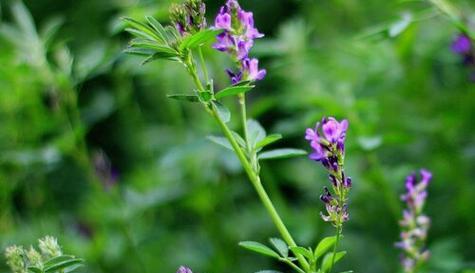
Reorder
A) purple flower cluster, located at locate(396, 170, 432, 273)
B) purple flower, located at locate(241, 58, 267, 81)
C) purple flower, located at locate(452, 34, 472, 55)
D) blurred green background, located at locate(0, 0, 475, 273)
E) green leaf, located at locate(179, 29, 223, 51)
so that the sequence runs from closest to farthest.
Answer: green leaf, located at locate(179, 29, 223, 51), purple flower, located at locate(241, 58, 267, 81), purple flower cluster, located at locate(396, 170, 432, 273), purple flower, located at locate(452, 34, 472, 55), blurred green background, located at locate(0, 0, 475, 273)

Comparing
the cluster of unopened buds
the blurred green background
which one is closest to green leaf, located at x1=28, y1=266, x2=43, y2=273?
the blurred green background

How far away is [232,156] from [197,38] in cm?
110

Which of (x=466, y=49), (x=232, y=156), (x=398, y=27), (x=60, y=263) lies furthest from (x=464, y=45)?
(x=60, y=263)

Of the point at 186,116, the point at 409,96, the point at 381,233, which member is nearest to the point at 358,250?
the point at 381,233

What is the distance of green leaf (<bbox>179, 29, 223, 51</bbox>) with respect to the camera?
1.14 metres

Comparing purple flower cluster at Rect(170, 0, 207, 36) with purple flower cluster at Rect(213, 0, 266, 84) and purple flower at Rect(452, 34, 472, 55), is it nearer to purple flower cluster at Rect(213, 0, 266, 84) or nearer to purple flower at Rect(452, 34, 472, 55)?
purple flower cluster at Rect(213, 0, 266, 84)

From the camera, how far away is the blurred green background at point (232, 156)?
7.38 ft

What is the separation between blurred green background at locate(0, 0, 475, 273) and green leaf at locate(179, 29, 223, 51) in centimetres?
90

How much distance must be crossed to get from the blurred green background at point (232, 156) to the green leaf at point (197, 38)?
0.90 m

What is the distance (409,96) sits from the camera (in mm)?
2516

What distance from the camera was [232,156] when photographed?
7.31 feet

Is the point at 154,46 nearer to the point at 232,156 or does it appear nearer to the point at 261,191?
the point at 261,191

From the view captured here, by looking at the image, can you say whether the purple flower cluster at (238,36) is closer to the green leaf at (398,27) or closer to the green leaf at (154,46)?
the green leaf at (154,46)

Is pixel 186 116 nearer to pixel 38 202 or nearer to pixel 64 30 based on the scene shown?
pixel 38 202
